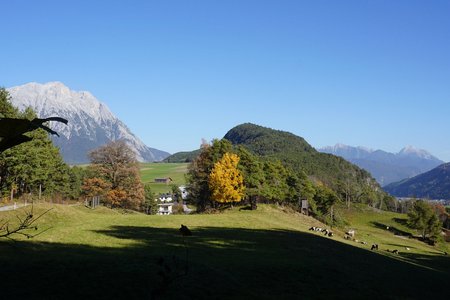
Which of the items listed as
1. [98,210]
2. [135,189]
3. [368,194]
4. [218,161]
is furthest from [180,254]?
[368,194]

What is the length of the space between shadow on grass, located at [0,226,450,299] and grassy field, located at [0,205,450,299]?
4cm

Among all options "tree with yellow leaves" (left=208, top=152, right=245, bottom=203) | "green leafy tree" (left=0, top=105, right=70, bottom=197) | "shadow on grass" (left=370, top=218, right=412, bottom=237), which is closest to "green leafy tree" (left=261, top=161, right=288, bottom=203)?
"tree with yellow leaves" (left=208, top=152, right=245, bottom=203)

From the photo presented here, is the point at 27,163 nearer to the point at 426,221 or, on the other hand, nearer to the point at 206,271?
the point at 206,271

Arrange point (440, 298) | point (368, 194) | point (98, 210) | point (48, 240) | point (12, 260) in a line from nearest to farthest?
point (12, 260), point (440, 298), point (48, 240), point (98, 210), point (368, 194)

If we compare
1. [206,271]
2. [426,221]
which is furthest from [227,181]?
[426,221]

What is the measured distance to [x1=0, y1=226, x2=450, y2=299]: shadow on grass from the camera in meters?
17.1

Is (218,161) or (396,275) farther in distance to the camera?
(218,161)

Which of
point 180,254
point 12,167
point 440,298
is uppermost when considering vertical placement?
point 12,167

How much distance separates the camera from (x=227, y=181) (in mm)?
63969

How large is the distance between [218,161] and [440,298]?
4711 centimetres

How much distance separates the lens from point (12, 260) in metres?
20.2

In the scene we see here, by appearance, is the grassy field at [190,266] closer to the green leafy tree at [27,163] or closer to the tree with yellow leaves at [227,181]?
the green leafy tree at [27,163]

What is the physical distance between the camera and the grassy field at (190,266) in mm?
17219

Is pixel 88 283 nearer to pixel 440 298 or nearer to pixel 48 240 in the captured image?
pixel 48 240
